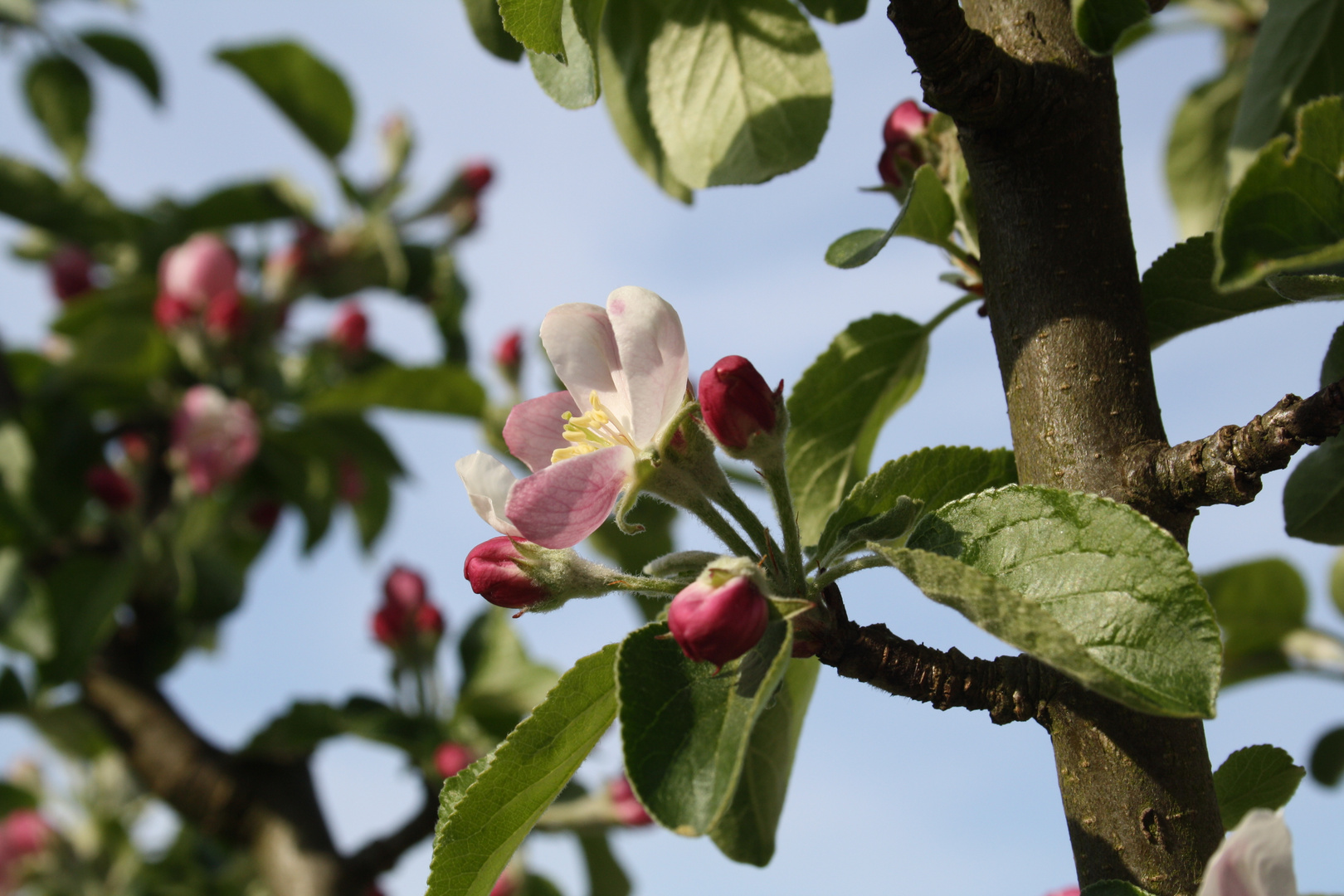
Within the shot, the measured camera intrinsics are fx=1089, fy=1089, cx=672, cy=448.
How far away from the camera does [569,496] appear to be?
696 millimetres

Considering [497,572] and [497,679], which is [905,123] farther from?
[497,679]

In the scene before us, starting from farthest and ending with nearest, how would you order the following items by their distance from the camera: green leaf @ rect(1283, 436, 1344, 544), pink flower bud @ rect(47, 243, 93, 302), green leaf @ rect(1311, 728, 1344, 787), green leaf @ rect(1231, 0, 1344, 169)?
1. pink flower bud @ rect(47, 243, 93, 302)
2. green leaf @ rect(1311, 728, 1344, 787)
3. green leaf @ rect(1231, 0, 1344, 169)
4. green leaf @ rect(1283, 436, 1344, 544)

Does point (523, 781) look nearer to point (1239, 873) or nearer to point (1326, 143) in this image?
point (1239, 873)

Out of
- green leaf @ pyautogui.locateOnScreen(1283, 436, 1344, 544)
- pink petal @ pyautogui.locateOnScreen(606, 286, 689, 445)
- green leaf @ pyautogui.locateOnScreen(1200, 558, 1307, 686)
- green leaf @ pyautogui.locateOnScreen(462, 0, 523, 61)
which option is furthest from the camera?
green leaf @ pyautogui.locateOnScreen(1200, 558, 1307, 686)

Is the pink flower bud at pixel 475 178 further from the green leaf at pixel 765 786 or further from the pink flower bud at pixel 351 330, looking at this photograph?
the green leaf at pixel 765 786

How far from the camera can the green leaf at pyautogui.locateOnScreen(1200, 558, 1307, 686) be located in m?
2.08

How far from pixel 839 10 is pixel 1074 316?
47 centimetres

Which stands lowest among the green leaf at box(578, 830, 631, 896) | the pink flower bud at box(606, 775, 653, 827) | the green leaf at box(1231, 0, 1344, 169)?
the green leaf at box(578, 830, 631, 896)

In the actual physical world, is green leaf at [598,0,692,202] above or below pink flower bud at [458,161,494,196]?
below

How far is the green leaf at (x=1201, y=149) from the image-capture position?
6.57 feet

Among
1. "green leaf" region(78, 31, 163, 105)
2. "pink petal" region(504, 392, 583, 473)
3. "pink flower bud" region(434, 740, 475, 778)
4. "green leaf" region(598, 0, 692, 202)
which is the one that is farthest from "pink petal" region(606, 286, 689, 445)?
"green leaf" region(78, 31, 163, 105)

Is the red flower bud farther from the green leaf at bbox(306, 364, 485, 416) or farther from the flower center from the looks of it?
the green leaf at bbox(306, 364, 485, 416)

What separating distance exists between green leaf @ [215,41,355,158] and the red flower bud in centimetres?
224

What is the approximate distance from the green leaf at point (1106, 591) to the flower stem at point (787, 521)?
12 centimetres
